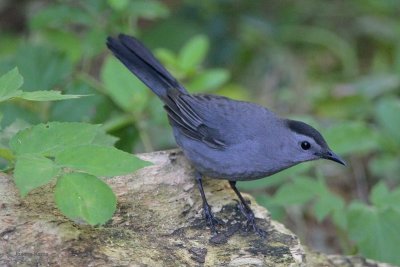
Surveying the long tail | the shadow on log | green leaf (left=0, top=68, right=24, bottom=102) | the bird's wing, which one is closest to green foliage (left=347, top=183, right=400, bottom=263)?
the shadow on log

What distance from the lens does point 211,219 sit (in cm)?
358

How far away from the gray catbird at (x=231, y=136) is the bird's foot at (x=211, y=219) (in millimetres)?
37

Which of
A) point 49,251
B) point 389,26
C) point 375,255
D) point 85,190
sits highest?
point 389,26

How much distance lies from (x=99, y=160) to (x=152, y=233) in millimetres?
676

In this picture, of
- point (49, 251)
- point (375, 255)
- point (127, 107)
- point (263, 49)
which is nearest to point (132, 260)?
point (49, 251)

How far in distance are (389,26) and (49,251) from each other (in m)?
6.62

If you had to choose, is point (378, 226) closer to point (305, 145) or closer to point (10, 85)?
point (305, 145)

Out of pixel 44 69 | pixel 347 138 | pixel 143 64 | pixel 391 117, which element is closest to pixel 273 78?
pixel 391 117

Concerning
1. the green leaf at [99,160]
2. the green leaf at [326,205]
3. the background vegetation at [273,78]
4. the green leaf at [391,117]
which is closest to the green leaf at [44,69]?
the background vegetation at [273,78]

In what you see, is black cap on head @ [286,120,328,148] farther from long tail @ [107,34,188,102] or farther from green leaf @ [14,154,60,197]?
green leaf @ [14,154,60,197]

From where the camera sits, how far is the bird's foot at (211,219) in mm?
3498

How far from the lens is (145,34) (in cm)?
757

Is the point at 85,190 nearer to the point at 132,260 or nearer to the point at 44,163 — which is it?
the point at 44,163

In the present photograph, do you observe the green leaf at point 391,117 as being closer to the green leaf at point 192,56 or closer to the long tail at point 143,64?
the green leaf at point 192,56
